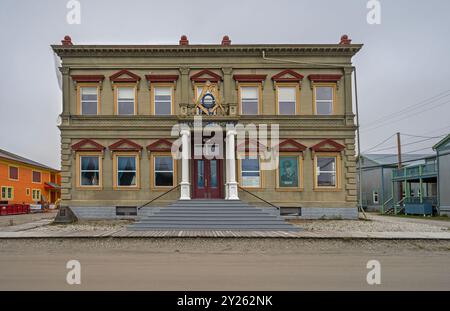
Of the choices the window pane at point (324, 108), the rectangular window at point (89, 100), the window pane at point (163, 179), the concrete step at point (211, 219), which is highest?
the rectangular window at point (89, 100)

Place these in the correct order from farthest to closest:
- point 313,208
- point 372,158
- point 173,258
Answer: point 372,158, point 313,208, point 173,258

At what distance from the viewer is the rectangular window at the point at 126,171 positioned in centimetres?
2067

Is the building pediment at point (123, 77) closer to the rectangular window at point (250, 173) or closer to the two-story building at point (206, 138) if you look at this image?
the two-story building at point (206, 138)

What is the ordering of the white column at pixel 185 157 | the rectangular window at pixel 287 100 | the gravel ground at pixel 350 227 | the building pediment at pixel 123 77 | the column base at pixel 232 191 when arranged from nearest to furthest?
the gravel ground at pixel 350 227 < the column base at pixel 232 191 < the white column at pixel 185 157 < the building pediment at pixel 123 77 < the rectangular window at pixel 287 100

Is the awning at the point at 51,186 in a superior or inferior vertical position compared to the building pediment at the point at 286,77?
inferior

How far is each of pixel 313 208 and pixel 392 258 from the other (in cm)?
1019

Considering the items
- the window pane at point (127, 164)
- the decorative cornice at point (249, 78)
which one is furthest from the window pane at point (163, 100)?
the decorative cornice at point (249, 78)

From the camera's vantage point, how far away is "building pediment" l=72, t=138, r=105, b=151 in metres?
20.6

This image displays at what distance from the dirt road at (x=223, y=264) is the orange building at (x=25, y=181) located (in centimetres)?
2894

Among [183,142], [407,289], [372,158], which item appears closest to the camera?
[407,289]

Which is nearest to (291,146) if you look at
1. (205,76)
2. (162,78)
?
(205,76)
